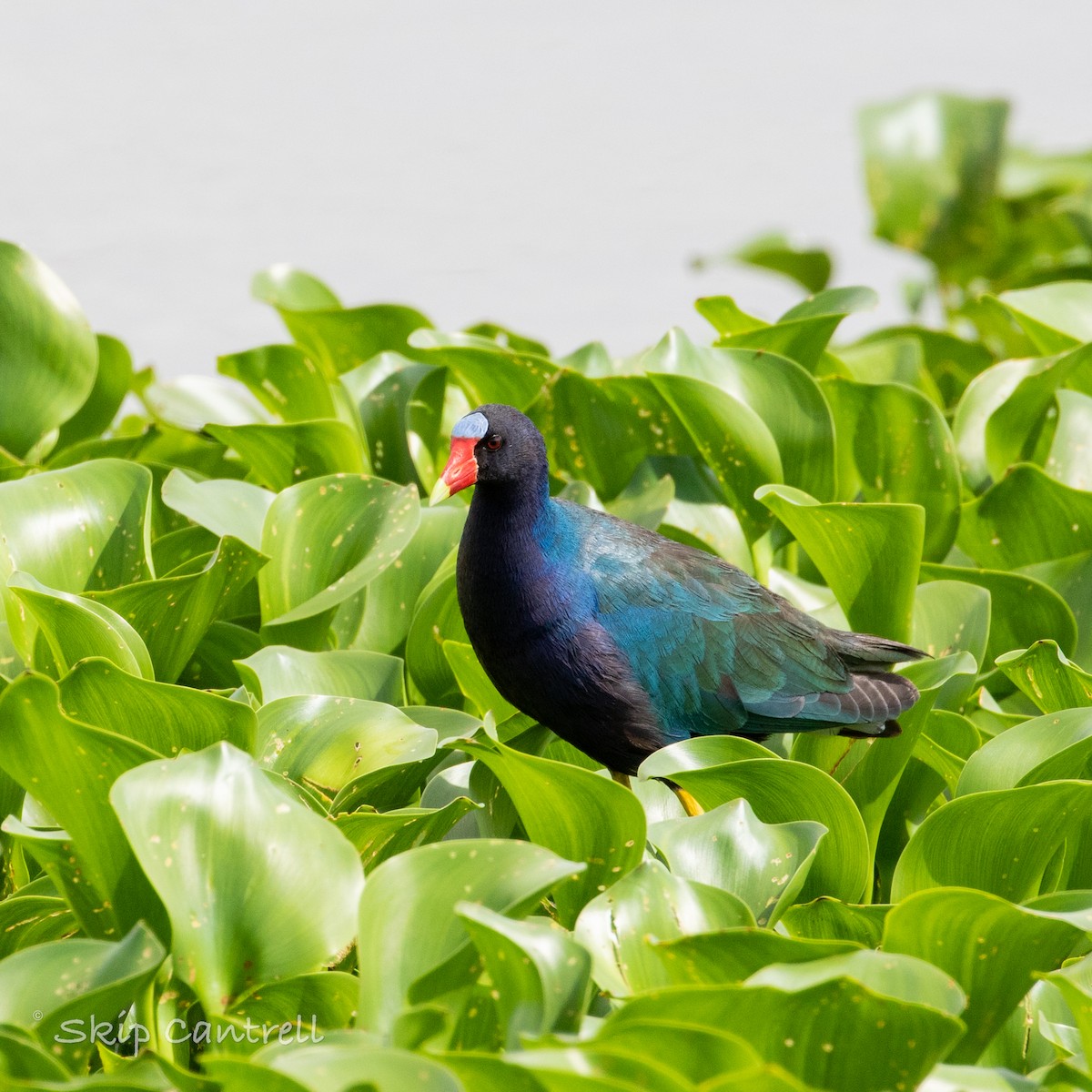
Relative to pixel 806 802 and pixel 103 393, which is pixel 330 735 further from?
pixel 103 393

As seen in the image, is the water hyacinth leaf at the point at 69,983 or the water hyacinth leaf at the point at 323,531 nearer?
the water hyacinth leaf at the point at 69,983

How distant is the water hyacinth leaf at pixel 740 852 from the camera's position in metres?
1.59

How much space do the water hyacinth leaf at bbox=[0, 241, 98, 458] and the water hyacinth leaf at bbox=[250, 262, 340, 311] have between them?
18.4 inches

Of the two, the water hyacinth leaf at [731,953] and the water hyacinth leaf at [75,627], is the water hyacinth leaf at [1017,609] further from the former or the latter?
the water hyacinth leaf at [75,627]

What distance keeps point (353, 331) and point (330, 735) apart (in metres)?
1.24

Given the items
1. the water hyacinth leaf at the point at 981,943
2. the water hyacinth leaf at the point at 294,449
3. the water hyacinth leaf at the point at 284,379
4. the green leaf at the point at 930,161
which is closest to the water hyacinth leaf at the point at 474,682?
the water hyacinth leaf at the point at 294,449

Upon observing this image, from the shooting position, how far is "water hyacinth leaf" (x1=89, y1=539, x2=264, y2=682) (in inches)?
74.2

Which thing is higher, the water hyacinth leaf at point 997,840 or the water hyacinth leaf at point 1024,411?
the water hyacinth leaf at point 1024,411

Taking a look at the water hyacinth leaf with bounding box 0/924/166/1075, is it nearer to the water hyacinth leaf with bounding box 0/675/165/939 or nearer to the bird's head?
the water hyacinth leaf with bounding box 0/675/165/939

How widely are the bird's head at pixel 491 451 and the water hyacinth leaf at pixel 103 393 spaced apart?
36.6 inches

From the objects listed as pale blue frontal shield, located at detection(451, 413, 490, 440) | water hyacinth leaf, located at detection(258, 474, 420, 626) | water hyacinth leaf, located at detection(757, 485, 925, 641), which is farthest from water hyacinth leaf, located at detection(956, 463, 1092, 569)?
water hyacinth leaf, located at detection(258, 474, 420, 626)

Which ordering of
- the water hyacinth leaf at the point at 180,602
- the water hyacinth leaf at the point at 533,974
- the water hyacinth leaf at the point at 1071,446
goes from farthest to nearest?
the water hyacinth leaf at the point at 1071,446 < the water hyacinth leaf at the point at 180,602 < the water hyacinth leaf at the point at 533,974

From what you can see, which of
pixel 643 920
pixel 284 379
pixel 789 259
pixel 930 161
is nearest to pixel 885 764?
pixel 643 920

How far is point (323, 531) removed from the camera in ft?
7.02
